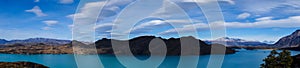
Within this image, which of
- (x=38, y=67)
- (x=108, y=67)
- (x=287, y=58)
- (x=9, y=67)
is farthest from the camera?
(x=108, y=67)

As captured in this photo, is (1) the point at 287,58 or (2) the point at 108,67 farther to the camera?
(2) the point at 108,67

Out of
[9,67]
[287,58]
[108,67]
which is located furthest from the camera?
[108,67]

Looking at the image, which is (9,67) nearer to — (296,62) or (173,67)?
(173,67)

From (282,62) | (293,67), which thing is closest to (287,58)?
(282,62)

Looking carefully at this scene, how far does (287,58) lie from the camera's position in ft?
121

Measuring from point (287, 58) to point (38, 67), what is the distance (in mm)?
105850

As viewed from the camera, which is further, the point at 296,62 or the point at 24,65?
the point at 24,65

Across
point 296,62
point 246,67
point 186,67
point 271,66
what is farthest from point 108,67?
point 271,66

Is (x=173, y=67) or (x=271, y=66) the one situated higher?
(x=271, y=66)

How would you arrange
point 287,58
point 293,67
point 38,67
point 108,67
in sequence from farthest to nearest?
1. point 108,67
2. point 38,67
3. point 293,67
4. point 287,58

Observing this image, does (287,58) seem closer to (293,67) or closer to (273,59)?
(273,59)

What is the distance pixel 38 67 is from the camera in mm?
126875

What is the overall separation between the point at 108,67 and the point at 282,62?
4302 inches

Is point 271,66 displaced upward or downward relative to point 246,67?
upward
